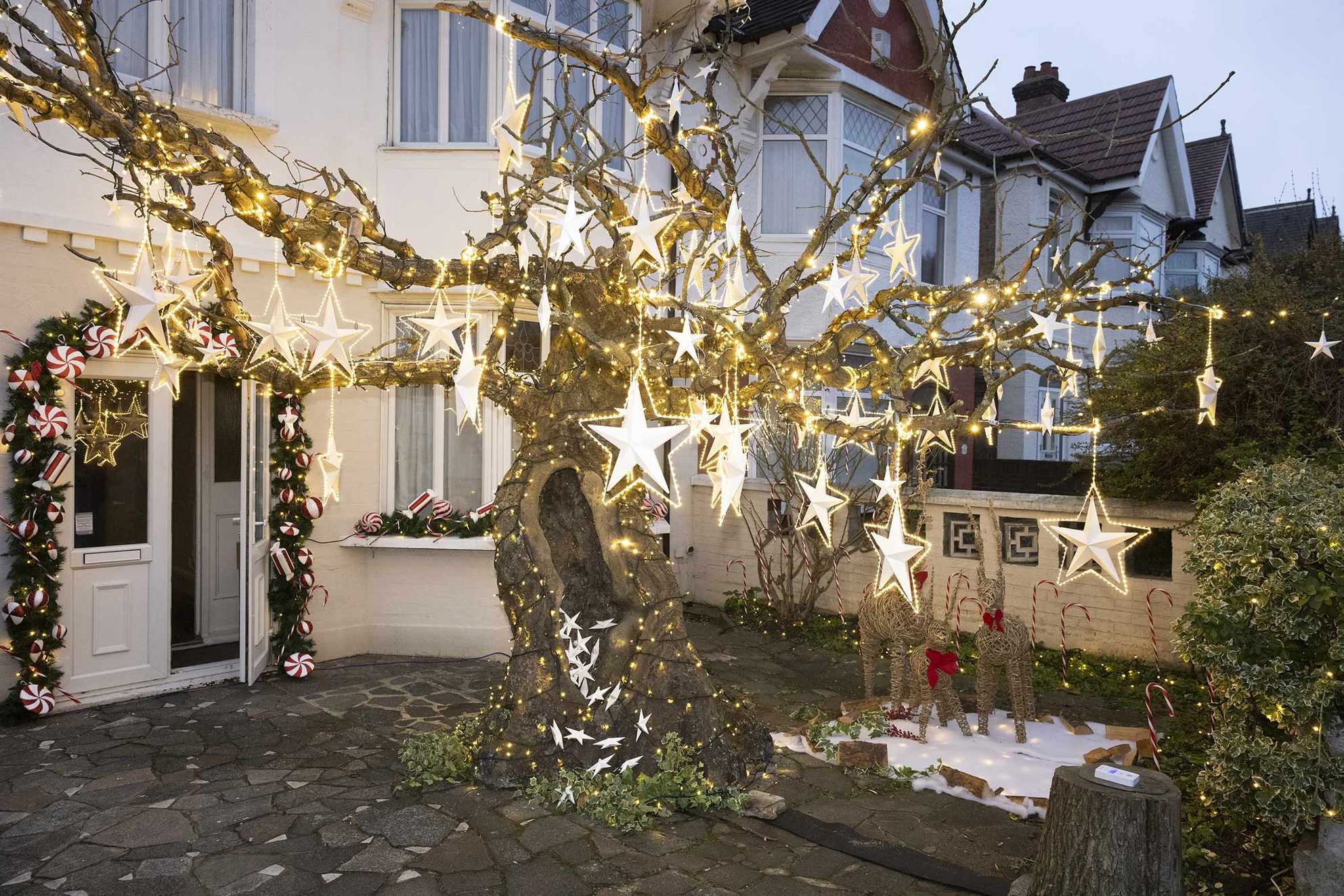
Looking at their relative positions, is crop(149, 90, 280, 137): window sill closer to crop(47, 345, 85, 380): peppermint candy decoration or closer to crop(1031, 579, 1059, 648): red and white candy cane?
crop(47, 345, 85, 380): peppermint candy decoration

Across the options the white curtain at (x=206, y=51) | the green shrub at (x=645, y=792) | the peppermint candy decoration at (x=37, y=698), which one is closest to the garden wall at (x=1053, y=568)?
the green shrub at (x=645, y=792)

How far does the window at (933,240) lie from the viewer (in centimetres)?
1427

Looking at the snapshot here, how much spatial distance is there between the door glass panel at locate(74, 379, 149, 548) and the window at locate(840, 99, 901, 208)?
348 inches

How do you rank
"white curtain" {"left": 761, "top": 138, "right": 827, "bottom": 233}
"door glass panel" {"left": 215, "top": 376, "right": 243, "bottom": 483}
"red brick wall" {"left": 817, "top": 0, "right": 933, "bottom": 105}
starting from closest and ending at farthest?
"door glass panel" {"left": 215, "top": 376, "right": 243, "bottom": 483} < "red brick wall" {"left": 817, "top": 0, "right": 933, "bottom": 105} < "white curtain" {"left": 761, "top": 138, "right": 827, "bottom": 233}

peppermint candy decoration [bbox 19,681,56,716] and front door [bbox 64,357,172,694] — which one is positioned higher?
front door [bbox 64,357,172,694]

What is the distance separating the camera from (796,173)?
11953 mm

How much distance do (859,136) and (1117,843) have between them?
10443mm

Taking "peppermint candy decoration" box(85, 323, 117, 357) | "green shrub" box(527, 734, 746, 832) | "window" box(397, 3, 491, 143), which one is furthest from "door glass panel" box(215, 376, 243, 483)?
"green shrub" box(527, 734, 746, 832)

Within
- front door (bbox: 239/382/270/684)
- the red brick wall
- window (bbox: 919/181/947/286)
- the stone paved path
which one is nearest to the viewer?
the stone paved path

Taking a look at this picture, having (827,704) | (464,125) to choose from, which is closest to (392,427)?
(464,125)

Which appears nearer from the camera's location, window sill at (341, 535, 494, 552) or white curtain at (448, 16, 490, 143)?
window sill at (341, 535, 494, 552)

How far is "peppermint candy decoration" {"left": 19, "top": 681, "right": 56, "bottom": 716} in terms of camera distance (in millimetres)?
6355

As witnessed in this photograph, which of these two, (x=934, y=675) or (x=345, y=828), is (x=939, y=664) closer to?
(x=934, y=675)

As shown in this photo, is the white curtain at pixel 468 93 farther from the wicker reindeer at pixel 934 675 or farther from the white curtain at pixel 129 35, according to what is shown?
the wicker reindeer at pixel 934 675
